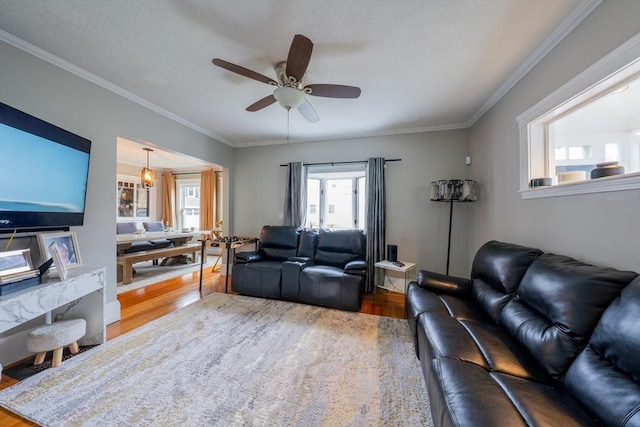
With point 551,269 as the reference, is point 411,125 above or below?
above

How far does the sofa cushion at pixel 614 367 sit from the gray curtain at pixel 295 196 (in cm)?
357

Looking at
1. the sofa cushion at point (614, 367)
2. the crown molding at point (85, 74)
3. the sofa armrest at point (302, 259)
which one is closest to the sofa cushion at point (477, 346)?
the sofa cushion at point (614, 367)

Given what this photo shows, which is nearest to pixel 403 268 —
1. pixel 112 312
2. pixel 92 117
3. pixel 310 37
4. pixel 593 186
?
pixel 593 186

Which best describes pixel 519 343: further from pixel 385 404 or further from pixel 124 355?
pixel 124 355

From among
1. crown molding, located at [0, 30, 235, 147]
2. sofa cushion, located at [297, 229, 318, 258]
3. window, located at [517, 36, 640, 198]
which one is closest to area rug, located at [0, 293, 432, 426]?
sofa cushion, located at [297, 229, 318, 258]

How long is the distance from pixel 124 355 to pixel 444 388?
2444 millimetres

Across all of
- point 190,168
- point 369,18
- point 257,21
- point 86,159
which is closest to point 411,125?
point 369,18

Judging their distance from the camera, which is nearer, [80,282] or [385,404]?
[385,404]

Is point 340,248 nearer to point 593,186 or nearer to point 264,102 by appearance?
point 264,102

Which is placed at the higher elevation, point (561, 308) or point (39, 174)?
point (39, 174)

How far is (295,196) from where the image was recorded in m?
4.31

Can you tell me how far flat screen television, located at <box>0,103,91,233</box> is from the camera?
1.68 meters

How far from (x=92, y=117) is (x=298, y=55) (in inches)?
93.4

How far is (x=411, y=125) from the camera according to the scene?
3670mm
